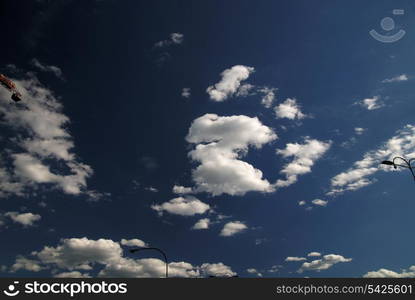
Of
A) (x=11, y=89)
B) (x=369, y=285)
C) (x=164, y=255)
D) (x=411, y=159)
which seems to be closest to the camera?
(x=369, y=285)

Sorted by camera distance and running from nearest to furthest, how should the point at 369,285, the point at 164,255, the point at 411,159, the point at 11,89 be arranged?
the point at 369,285
the point at 411,159
the point at 164,255
the point at 11,89

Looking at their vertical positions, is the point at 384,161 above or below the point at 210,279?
above

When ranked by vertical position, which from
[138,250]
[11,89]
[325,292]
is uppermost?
[11,89]

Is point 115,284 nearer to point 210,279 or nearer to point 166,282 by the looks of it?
point 166,282

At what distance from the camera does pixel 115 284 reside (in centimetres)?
1789

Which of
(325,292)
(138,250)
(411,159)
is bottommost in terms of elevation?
(325,292)

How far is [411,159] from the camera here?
30547 millimetres

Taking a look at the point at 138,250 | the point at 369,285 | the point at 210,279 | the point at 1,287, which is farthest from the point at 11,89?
the point at 369,285

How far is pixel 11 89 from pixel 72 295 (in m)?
84.0

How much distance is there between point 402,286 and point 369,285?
186cm

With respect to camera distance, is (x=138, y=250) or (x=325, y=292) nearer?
(x=325, y=292)

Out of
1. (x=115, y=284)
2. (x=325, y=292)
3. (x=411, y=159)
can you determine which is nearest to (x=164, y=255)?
(x=115, y=284)

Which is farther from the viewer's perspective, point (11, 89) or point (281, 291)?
point (11, 89)

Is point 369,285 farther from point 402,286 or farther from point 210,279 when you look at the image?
point 210,279
